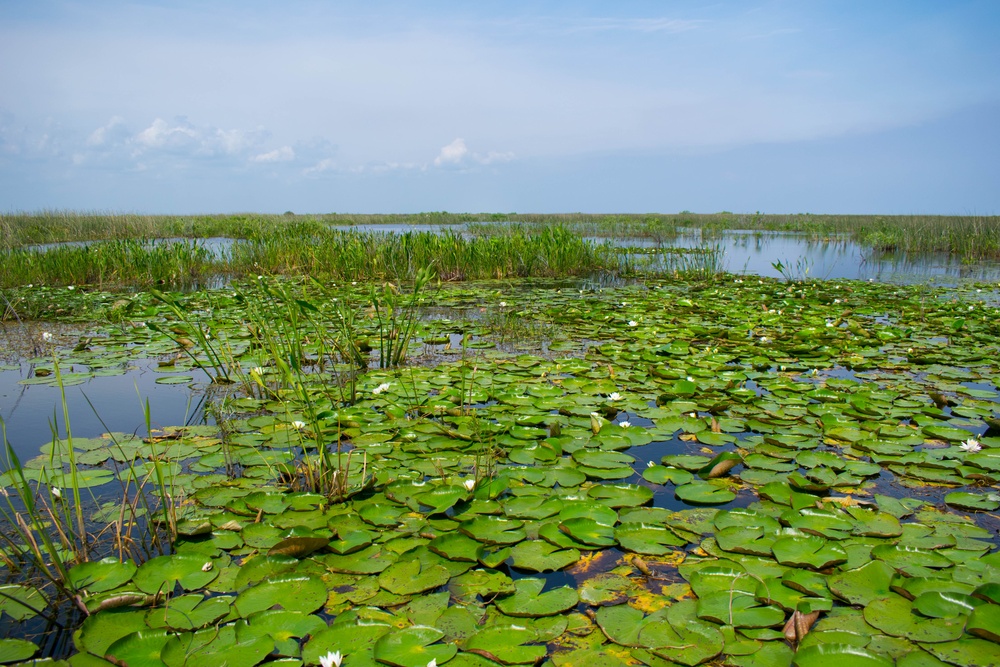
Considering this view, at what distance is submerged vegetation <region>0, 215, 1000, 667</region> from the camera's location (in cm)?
144

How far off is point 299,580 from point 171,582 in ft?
1.19

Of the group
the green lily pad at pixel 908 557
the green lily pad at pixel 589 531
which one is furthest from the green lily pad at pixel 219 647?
the green lily pad at pixel 908 557

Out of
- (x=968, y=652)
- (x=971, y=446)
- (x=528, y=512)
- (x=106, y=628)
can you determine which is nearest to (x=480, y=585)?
(x=528, y=512)

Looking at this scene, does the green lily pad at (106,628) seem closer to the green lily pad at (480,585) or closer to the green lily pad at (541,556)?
the green lily pad at (480,585)

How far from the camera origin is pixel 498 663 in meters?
1.36

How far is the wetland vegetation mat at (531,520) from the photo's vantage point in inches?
56.6

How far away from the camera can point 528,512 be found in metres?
2.04

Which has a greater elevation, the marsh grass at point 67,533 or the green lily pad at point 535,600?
the marsh grass at point 67,533

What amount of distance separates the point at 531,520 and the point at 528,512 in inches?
1.2

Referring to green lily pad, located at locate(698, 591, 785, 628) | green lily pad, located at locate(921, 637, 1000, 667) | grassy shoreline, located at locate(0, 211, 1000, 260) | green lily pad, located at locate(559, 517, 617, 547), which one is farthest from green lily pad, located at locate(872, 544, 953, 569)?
grassy shoreline, located at locate(0, 211, 1000, 260)

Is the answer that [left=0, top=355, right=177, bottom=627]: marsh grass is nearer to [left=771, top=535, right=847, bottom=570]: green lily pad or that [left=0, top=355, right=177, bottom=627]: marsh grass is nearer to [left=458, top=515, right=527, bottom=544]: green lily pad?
[left=458, top=515, right=527, bottom=544]: green lily pad

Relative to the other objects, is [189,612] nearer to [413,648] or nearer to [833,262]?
[413,648]

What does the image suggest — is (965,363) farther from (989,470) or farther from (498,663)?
(498,663)

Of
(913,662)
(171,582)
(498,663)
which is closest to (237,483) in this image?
(171,582)
